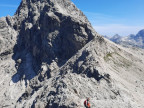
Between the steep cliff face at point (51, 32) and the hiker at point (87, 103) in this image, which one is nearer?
the hiker at point (87, 103)

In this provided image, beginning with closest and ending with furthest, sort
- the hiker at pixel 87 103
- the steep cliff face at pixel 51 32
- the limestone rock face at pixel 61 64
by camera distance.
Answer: the hiker at pixel 87 103, the limestone rock face at pixel 61 64, the steep cliff face at pixel 51 32

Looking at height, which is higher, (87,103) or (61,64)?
(61,64)

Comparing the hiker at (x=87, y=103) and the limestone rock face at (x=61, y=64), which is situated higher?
the limestone rock face at (x=61, y=64)

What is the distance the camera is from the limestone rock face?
1593 inches

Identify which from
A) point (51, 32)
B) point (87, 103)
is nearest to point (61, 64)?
point (51, 32)

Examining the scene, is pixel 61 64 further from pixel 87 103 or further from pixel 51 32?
pixel 87 103

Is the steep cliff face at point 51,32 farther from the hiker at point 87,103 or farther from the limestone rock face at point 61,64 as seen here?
the hiker at point 87,103

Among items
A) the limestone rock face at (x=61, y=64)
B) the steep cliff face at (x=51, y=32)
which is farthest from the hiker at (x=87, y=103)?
the steep cliff face at (x=51, y=32)

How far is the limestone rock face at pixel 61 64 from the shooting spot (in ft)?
133

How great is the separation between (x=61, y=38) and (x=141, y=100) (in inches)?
1643

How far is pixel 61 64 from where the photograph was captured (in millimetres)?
70125

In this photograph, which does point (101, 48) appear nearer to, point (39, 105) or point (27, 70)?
point (39, 105)

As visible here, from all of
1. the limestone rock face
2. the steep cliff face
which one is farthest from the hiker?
the steep cliff face

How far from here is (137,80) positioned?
53.1 m
